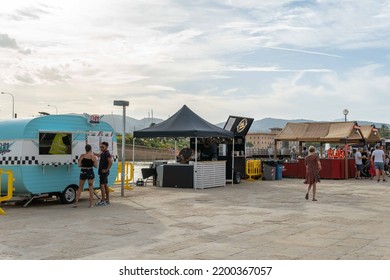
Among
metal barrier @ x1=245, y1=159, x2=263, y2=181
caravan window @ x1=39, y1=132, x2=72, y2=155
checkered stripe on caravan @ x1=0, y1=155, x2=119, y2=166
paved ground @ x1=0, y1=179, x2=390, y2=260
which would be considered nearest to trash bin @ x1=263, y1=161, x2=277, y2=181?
metal barrier @ x1=245, y1=159, x2=263, y2=181

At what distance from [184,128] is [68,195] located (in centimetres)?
610

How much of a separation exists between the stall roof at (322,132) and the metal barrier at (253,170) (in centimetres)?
476

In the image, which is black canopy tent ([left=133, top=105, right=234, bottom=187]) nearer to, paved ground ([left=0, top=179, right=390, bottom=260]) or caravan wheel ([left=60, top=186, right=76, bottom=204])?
paved ground ([left=0, top=179, right=390, bottom=260])

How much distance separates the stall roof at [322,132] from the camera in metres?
27.3

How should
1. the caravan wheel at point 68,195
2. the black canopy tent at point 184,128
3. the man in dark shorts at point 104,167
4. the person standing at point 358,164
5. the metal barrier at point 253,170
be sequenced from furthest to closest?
the person standing at point 358,164
the metal barrier at point 253,170
the black canopy tent at point 184,128
the caravan wheel at point 68,195
the man in dark shorts at point 104,167

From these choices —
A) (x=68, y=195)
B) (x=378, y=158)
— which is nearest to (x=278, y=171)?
(x=378, y=158)

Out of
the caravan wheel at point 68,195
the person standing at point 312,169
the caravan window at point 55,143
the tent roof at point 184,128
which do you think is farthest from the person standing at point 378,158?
the caravan window at point 55,143

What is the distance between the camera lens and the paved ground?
7961mm

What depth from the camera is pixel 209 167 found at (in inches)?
790

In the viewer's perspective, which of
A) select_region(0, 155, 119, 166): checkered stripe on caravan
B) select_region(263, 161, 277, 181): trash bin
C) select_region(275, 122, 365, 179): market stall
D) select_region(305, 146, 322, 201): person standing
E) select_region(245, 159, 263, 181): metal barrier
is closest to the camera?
select_region(0, 155, 119, 166): checkered stripe on caravan

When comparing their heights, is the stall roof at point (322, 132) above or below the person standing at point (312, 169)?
above

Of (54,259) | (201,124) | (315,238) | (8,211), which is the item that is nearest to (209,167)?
(201,124)

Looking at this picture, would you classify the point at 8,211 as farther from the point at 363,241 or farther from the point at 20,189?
the point at 363,241

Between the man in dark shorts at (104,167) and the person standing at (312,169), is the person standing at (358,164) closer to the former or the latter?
the person standing at (312,169)
